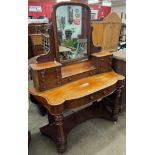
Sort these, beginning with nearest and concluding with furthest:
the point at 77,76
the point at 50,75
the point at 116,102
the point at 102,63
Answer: the point at 50,75 → the point at 77,76 → the point at 102,63 → the point at 116,102

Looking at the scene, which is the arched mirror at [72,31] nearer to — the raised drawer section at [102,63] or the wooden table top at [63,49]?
the wooden table top at [63,49]

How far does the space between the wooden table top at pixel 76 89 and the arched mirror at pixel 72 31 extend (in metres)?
0.27

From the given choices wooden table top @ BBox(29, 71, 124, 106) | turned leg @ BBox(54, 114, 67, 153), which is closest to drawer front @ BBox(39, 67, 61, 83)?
wooden table top @ BBox(29, 71, 124, 106)

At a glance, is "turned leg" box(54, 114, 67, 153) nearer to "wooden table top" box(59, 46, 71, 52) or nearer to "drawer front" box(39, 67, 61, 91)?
"drawer front" box(39, 67, 61, 91)

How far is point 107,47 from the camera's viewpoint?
4.48m

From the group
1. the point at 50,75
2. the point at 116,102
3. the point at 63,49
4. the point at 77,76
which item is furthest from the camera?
the point at 116,102

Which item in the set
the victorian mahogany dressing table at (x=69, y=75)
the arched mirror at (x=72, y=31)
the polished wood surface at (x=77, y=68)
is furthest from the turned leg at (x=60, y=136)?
the arched mirror at (x=72, y=31)

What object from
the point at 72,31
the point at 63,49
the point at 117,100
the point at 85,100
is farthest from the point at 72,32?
the point at 117,100

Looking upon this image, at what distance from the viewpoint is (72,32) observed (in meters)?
1.68

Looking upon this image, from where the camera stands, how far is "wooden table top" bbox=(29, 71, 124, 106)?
141cm

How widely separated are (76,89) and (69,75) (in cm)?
18
